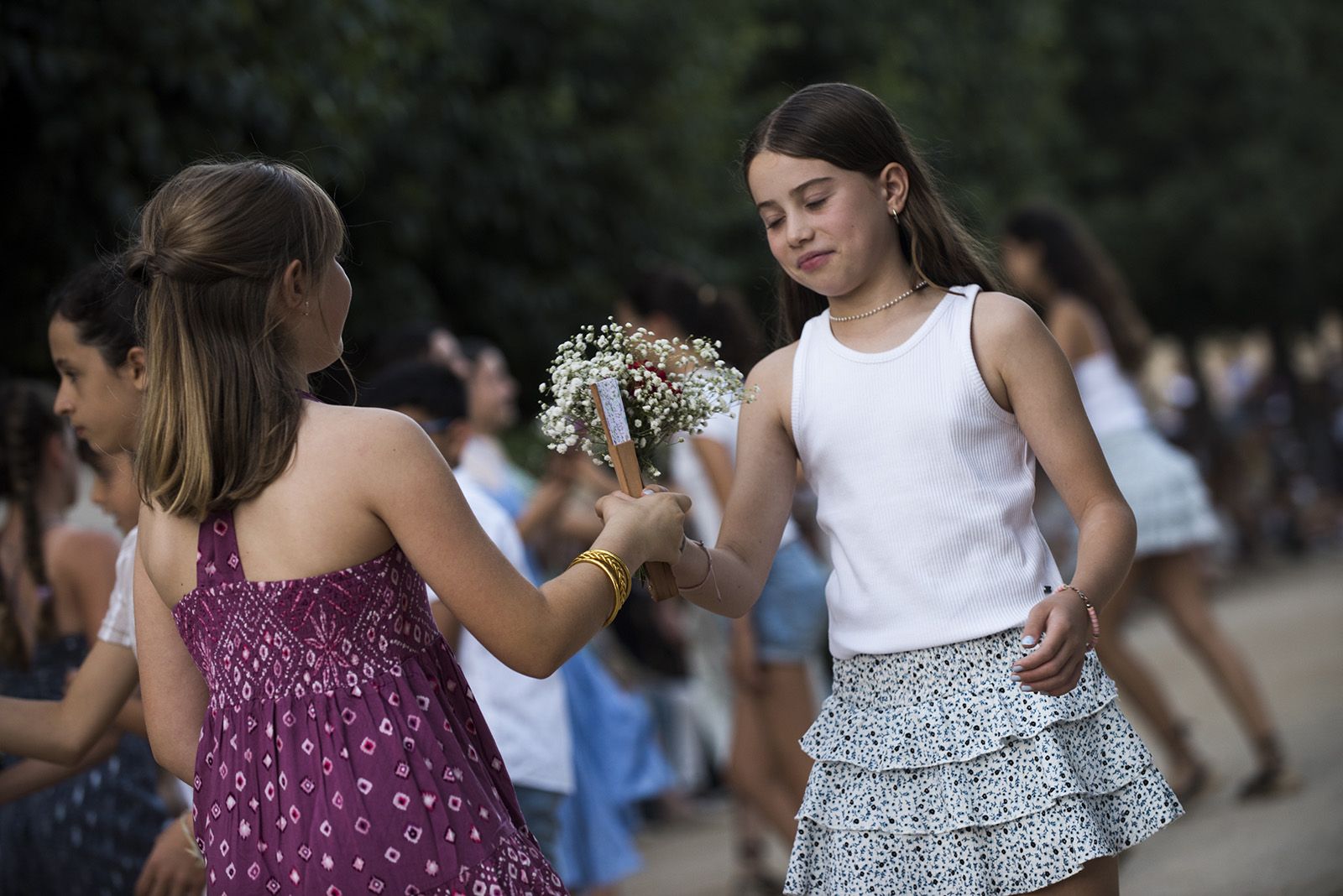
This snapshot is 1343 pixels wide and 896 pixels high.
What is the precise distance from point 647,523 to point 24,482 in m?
1.92

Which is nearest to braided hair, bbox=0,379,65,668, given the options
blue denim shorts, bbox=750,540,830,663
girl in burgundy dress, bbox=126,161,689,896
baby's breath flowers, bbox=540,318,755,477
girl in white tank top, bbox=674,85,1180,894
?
girl in burgundy dress, bbox=126,161,689,896

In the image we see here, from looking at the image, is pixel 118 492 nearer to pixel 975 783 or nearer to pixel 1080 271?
pixel 975 783

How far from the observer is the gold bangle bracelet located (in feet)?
8.24

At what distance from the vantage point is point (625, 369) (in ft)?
9.23

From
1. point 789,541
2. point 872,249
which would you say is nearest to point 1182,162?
point 789,541

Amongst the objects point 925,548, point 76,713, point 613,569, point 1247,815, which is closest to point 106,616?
point 76,713

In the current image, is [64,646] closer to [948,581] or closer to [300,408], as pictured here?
[300,408]

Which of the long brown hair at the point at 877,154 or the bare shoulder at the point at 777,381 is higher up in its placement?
the long brown hair at the point at 877,154

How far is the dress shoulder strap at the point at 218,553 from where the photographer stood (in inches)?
92.7

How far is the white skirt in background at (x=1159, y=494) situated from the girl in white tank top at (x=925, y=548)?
3601mm

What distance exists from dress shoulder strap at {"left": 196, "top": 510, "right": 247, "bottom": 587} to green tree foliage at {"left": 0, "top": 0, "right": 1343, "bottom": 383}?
866 millimetres

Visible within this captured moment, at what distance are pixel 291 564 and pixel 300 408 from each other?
25 centimetres

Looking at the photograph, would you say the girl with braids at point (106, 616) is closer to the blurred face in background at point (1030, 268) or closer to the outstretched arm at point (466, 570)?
the outstretched arm at point (466, 570)

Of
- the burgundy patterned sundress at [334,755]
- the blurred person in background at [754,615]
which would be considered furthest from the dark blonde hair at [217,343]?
the blurred person in background at [754,615]
